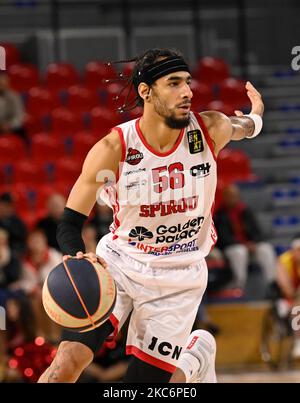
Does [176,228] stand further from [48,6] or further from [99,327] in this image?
[48,6]

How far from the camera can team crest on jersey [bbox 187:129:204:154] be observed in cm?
490

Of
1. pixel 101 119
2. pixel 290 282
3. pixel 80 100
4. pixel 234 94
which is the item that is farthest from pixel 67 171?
pixel 234 94

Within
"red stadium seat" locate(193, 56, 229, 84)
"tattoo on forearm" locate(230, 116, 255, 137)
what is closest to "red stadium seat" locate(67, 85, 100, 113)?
"red stadium seat" locate(193, 56, 229, 84)

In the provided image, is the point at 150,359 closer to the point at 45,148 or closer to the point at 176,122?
the point at 176,122

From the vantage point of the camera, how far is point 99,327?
15.5 ft

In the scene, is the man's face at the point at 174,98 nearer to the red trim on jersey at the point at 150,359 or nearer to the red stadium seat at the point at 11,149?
the red trim on jersey at the point at 150,359

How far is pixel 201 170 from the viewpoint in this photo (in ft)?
16.1

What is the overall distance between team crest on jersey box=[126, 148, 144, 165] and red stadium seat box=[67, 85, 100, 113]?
733 centimetres

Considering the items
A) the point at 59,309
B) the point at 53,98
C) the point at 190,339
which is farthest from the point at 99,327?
the point at 53,98

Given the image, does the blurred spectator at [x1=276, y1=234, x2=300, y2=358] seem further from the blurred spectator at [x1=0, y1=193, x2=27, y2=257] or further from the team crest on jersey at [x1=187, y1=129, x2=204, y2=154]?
the team crest on jersey at [x1=187, y1=129, x2=204, y2=154]

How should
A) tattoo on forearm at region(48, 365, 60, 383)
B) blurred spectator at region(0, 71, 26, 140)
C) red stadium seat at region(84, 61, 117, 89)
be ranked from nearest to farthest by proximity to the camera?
1. tattoo on forearm at region(48, 365, 60, 383)
2. blurred spectator at region(0, 71, 26, 140)
3. red stadium seat at region(84, 61, 117, 89)

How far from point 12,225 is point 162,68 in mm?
4660

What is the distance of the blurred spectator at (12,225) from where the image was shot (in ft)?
30.0

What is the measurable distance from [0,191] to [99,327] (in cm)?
562
